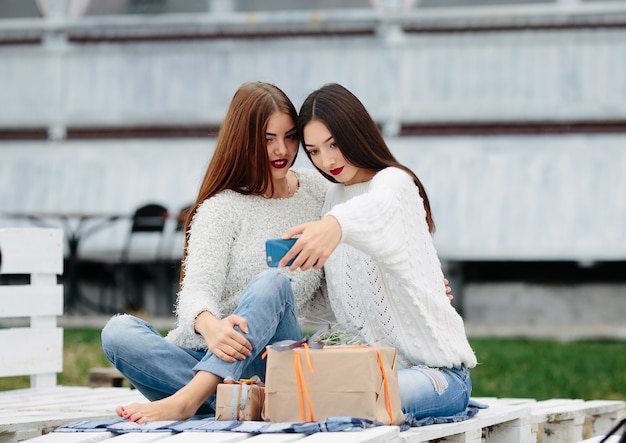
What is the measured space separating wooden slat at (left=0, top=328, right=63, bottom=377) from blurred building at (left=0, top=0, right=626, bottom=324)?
5888 mm

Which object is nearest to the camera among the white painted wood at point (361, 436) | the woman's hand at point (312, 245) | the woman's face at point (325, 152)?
the white painted wood at point (361, 436)

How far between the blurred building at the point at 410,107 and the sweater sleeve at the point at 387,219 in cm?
722

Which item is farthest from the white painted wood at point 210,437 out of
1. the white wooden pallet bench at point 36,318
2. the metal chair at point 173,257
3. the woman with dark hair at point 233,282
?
the metal chair at point 173,257

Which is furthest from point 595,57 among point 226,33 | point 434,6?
point 226,33

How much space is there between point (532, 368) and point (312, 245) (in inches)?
185

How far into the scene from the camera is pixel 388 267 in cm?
376

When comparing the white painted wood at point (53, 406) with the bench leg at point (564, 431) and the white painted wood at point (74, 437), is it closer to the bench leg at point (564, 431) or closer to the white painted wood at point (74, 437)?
the white painted wood at point (74, 437)

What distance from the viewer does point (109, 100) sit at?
41.5 feet

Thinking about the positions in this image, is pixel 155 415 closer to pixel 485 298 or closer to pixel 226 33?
pixel 485 298

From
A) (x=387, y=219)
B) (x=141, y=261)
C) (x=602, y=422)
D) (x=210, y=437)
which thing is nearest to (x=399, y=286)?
(x=387, y=219)

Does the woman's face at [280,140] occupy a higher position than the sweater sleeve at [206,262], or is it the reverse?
the woman's face at [280,140]

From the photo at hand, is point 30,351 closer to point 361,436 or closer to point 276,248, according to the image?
point 276,248

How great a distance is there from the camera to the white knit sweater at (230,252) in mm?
4016

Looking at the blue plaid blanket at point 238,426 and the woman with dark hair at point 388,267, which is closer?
the blue plaid blanket at point 238,426
